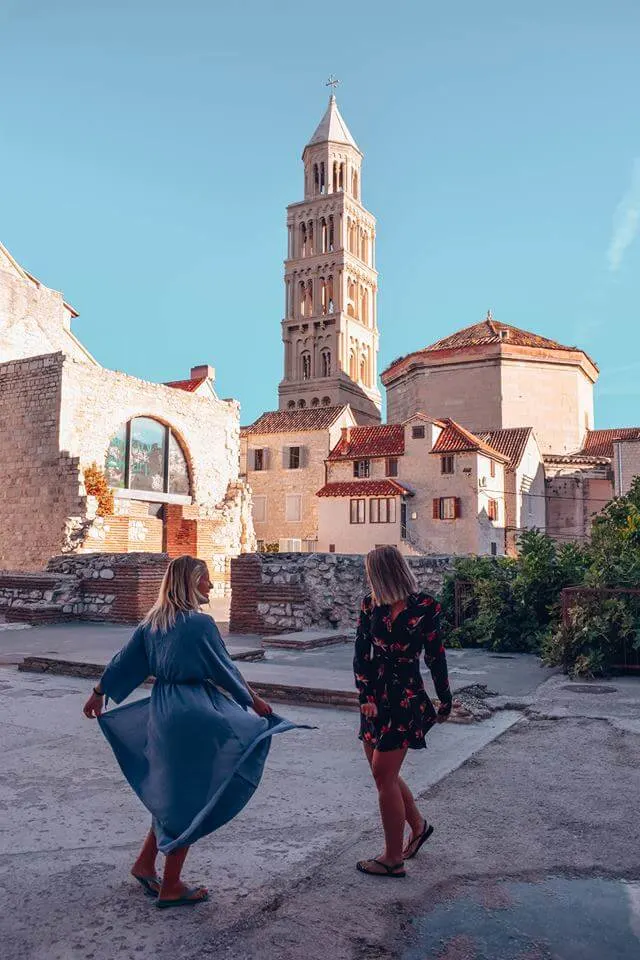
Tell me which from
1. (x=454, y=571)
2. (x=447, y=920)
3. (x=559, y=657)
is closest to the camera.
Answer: (x=447, y=920)

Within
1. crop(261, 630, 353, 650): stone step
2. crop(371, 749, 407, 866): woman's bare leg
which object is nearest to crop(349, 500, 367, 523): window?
crop(261, 630, 353, 650): stone step

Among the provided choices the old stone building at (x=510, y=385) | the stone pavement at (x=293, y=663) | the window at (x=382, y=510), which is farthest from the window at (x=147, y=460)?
the old stone building at (x=510, y=385)

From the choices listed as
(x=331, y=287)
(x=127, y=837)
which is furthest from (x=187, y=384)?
(x=331, y=287)

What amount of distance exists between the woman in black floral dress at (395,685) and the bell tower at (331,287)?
208 ft

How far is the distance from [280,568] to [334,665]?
4399 millimetres

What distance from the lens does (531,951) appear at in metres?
2.72

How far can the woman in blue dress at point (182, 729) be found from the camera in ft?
10.1

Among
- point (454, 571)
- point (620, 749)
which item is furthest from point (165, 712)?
point (454, 571)

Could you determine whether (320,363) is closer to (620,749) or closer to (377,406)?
(377,406)

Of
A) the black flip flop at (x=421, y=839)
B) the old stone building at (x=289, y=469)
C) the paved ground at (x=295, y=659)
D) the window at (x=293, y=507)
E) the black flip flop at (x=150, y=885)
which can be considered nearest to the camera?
the black flip flop at (x=150, y=885)

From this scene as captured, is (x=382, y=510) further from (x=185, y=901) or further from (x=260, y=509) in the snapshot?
(x=185, y=901)

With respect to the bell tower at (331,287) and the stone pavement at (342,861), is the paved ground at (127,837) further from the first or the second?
the bell tower at (331,287)

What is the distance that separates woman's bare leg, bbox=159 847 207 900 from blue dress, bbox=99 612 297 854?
7 centimetres

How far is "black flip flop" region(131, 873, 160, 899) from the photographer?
3.15 metres
